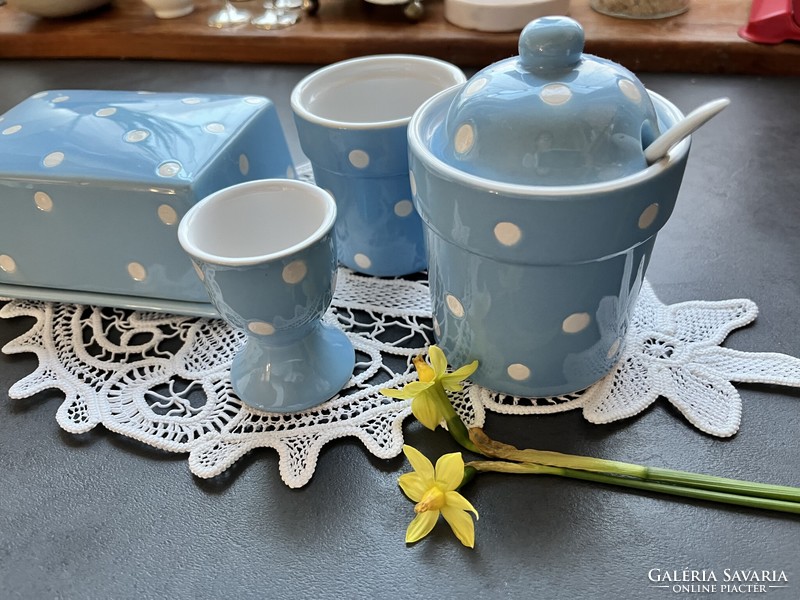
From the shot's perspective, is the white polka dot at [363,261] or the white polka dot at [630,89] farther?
the white polka dot at [363,261]

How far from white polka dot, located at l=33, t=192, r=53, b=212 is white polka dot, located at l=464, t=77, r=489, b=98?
1.02ft

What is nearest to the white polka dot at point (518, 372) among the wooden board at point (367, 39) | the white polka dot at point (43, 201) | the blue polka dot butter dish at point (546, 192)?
the blue polka dot butter dish at point (546, 192)

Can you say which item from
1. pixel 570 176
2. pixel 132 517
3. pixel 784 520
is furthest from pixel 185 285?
pixel 784 520

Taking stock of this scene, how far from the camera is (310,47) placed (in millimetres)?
904

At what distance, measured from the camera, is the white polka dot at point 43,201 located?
0.50m

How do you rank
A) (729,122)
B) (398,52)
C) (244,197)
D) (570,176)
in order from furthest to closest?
(398,52) < (729,122) < (244,197) < (570,176)

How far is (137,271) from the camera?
1.72 feet

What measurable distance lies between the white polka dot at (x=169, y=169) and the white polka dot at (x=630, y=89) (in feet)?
0.95

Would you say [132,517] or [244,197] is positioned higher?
[244,197]

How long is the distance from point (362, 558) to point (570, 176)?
23 cm

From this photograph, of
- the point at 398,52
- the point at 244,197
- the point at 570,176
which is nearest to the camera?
the point at 570,176

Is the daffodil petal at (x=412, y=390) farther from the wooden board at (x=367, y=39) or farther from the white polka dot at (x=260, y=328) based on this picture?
the wooden board at (x=367, y=39)

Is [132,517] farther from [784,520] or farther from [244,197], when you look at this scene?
[784,520]

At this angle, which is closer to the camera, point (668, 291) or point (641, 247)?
point (641, 247)
